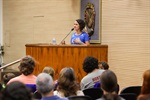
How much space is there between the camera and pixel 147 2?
262 inches

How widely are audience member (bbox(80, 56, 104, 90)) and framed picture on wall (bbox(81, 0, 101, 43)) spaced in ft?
10.3

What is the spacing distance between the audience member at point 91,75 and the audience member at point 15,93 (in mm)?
2365

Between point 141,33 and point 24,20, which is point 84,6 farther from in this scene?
point 24,20

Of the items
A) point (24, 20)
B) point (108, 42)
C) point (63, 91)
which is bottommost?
point (63, 91)

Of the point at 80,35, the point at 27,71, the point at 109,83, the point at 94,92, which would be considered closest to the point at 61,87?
the point at 94,92

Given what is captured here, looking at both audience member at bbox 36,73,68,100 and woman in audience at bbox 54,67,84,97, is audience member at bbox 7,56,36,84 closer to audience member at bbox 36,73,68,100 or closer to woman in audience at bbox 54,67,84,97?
woman in audience at bbox 54,67,84,97

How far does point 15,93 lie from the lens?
228 cm

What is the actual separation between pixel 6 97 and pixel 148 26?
4.76 m

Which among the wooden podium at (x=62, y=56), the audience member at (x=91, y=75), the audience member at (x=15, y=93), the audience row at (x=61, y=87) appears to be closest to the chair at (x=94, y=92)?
the audience row at (x=61, y=87)

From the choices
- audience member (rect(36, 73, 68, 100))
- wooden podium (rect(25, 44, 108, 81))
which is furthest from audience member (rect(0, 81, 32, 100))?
wooden podium (rect(25, 44, 108, 81))

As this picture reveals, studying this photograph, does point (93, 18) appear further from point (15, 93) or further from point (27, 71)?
point (15, 93)

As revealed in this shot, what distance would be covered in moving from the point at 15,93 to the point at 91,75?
2.50 m

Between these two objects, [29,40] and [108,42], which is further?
[29,40]

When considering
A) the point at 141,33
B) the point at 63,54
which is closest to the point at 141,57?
the point at 141,33
